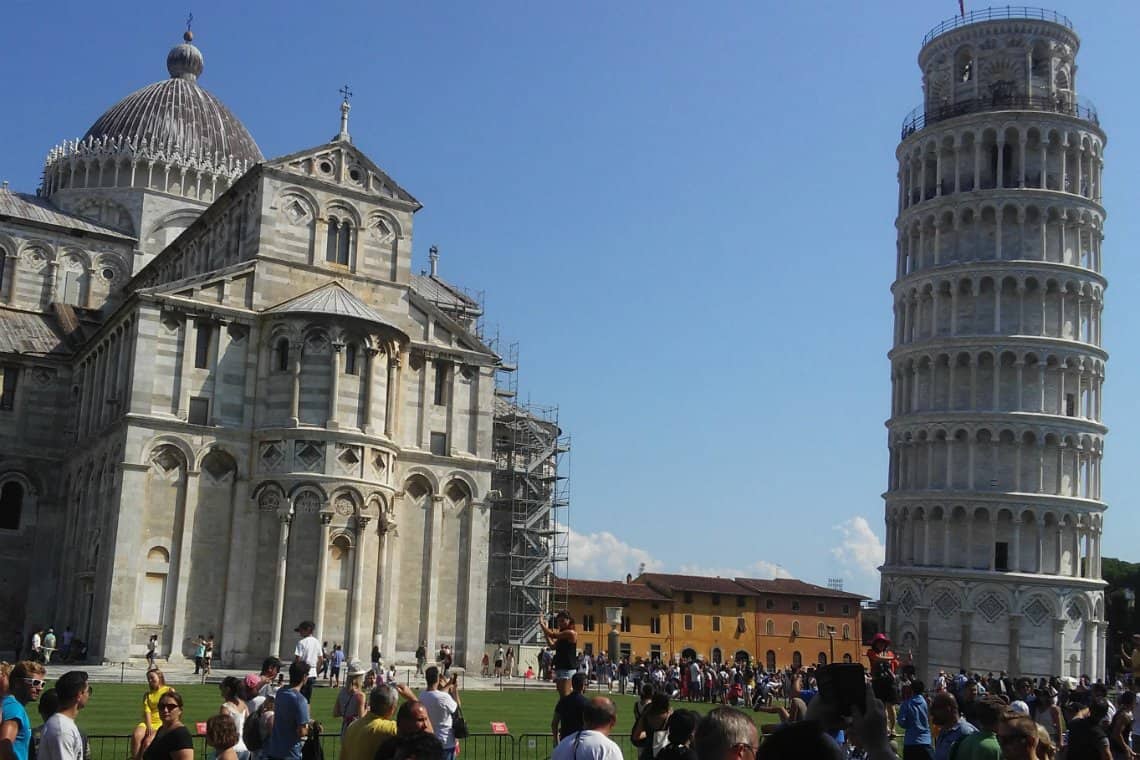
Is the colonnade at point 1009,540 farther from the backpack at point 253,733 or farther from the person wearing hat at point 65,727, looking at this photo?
the person wearing hat at point 65,727

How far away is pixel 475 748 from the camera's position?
18.8 meters

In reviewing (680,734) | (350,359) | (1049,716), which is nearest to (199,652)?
(350,359)

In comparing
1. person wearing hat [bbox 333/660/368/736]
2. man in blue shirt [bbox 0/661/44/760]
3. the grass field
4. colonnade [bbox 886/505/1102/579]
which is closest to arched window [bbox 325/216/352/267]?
the grass field

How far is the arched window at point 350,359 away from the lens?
1609 inches

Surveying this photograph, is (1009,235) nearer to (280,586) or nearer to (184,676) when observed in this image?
(280,586)

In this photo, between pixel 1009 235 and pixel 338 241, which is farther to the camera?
pixel 1009 235

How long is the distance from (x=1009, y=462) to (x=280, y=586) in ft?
128

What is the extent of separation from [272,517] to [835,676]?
1412 inches

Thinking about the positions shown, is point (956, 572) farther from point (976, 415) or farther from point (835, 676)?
point (835, 676)

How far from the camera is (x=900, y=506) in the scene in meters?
65.3

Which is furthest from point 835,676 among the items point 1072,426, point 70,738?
point 1072,426

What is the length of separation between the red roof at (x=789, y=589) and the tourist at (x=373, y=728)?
73.5 m

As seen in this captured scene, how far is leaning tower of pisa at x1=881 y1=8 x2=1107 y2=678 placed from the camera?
203 ft

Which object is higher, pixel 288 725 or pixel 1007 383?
pixel 1007 383
